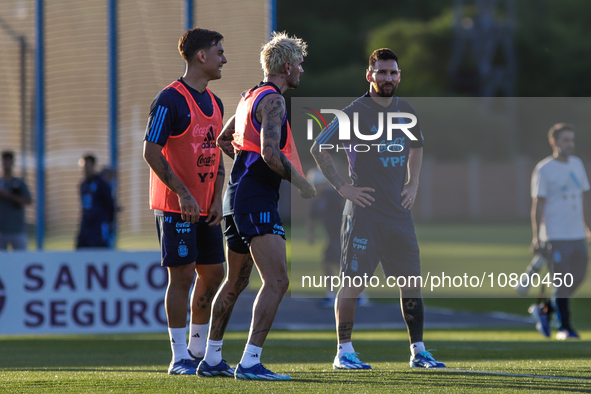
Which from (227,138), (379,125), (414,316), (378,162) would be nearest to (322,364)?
(414,316)

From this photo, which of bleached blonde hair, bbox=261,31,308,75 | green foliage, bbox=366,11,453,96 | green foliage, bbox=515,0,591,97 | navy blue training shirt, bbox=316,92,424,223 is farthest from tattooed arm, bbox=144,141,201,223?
green foliage, bbox=515,0,591,97

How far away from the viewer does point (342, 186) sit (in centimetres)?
662

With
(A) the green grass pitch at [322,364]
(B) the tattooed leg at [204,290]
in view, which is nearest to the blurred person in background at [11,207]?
(A) the green grass pitch at [322,364]

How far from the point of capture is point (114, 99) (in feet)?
38.3

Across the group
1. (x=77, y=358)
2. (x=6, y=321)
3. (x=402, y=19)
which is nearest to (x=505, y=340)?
(x=77, y=358)

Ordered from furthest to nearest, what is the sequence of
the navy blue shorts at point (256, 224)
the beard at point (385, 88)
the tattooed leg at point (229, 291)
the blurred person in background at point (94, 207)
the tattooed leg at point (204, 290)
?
the blurred person in background at point (94, 207)
the beard at point (385, 88)
the tattooed leg at point (204, 290)
the tattooed leg at point (229, 291)
the navy blue shorts at point (256, 224)

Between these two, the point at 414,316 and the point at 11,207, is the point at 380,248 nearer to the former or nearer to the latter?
the point at 414,316

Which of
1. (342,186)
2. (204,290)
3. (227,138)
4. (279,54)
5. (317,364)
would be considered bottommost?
(317,364)

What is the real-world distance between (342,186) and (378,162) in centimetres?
33

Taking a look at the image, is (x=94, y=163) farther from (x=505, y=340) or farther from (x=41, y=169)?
(x=505, y=340)

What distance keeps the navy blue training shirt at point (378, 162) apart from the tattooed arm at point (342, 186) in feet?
0.22

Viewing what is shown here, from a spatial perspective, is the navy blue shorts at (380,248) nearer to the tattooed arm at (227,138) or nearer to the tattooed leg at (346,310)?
the tattooed leg at (346,310)

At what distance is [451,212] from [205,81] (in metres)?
47.4

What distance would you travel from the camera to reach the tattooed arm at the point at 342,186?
21.6 feet
